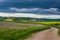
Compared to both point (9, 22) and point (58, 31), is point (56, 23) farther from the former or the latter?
point (9, 22)

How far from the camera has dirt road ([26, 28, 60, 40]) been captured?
11.3 ft

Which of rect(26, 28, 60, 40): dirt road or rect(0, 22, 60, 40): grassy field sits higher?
rect(0, 22, 60, 40): grassy field

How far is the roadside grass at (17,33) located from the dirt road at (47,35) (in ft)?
0.38

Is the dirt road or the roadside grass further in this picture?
the dirt road

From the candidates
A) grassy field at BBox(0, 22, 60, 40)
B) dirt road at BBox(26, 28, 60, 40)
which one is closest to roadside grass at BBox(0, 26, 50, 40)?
grassy field at BBox(0, 22, 60, 40)

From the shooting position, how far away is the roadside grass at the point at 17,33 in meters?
3.16

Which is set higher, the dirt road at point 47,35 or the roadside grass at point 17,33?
the roadside grass at point 17,33

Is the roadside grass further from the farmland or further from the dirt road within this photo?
the dirt road

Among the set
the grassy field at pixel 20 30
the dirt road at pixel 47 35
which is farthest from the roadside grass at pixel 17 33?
the dirt road at pixel 47 35

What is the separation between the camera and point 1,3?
A: 373 centimetres

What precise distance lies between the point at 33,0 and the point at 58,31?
834 mm

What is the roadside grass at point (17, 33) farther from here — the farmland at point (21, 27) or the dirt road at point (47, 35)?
the dirt road at point (47, 35)

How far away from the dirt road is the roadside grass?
115mm

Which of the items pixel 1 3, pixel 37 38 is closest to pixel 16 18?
pixel 1 3
